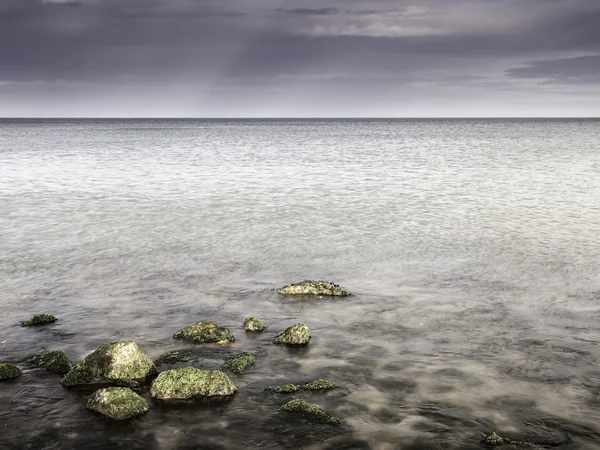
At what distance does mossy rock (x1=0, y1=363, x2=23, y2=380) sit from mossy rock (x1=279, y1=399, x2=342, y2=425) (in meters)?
4.84

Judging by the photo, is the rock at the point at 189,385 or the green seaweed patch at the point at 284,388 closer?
the rock at the point at 189,385

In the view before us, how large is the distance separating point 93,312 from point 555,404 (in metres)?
10.00

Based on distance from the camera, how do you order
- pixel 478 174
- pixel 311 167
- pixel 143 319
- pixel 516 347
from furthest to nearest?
pixel 311 167 < pixel 478 174 < pixel 143 319 < pixel 516 347

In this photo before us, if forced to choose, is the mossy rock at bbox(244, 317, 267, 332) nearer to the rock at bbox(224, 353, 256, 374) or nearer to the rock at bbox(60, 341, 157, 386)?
the rock at bbox(224, 353, 256, 374)

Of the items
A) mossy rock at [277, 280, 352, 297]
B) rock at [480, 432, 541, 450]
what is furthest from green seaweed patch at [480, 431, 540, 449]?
mossy rock at [277, 280, 352, 297]

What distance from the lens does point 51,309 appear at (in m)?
14.4

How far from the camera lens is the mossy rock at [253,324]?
Answer: 509 inches

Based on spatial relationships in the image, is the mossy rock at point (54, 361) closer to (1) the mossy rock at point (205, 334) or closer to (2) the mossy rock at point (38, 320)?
(2) the mossy rock at point (38, 320)

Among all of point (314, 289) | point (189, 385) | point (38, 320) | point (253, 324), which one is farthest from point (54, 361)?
point (314, 289)

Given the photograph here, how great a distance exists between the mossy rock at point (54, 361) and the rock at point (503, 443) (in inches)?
285

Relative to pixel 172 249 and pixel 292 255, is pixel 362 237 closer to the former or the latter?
pixel 292 255

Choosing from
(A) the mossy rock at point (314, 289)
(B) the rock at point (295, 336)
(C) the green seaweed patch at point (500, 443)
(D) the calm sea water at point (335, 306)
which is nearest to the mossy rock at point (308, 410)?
(D) the calm sea water at point (335, 306)

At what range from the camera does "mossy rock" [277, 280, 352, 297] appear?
15359 millimetres

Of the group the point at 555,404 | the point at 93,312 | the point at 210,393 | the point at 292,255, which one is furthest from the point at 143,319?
the point at 555,404
